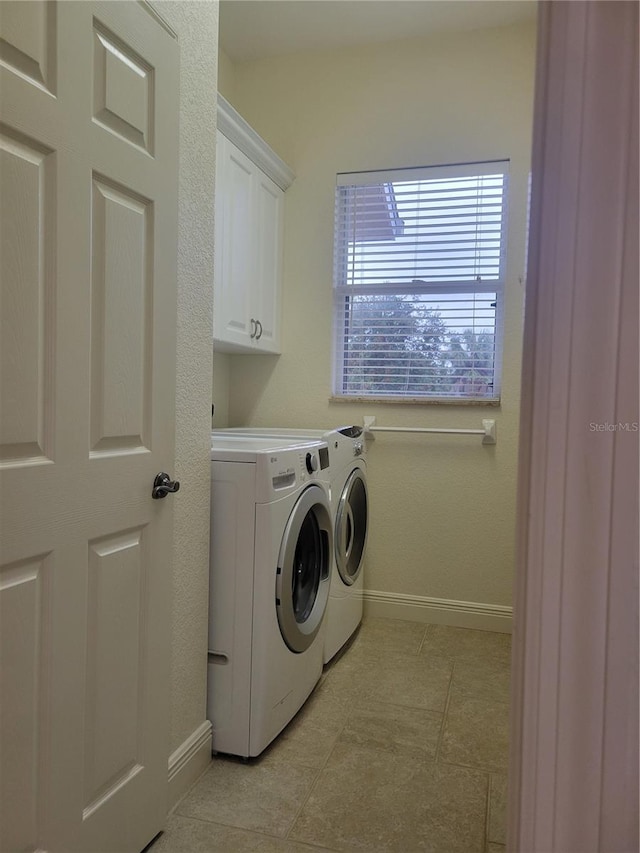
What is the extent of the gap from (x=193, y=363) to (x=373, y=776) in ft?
4.33

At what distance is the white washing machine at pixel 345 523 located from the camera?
2.35 m

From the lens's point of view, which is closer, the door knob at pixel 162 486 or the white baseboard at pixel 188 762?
the door knob at pixel 162 486

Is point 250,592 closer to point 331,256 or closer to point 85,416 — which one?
point 85,416

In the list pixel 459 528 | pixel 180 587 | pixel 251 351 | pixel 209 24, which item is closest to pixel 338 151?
pixel 251 351

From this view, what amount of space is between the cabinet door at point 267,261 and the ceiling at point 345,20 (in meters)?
0.69

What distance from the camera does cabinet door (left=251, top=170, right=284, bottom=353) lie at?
8.91ft

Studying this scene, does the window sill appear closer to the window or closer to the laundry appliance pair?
the window

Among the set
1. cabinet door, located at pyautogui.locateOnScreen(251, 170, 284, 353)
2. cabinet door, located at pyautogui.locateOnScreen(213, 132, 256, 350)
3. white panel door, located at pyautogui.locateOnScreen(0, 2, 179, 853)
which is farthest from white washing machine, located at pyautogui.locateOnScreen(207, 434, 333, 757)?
cabinet door, located at pyautogui.locateOnScreen(251, 170, 284, 353)

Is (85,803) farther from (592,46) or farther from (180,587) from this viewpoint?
(592,46)

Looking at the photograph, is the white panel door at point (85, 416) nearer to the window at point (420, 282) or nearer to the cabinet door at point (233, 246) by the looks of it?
the cabinet door at point (233, 246)

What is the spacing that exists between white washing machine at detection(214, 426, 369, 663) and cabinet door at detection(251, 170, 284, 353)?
1.85 ft

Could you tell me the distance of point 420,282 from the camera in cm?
289

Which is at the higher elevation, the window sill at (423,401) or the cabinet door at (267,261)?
the cabinet door at (267,261)

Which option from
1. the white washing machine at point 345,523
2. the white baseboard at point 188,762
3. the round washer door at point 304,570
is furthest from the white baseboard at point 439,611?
the white baseboard at point 188,762
